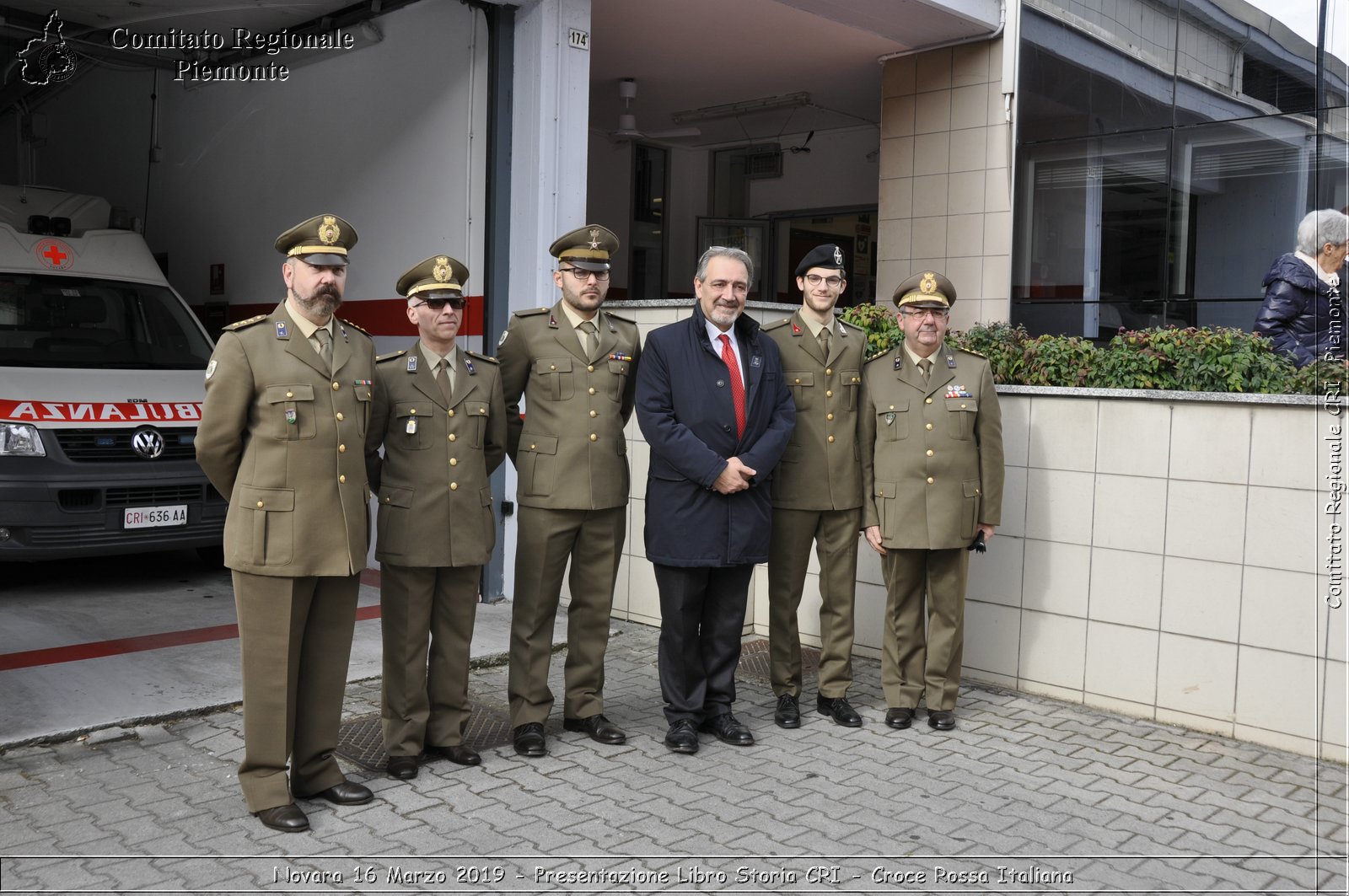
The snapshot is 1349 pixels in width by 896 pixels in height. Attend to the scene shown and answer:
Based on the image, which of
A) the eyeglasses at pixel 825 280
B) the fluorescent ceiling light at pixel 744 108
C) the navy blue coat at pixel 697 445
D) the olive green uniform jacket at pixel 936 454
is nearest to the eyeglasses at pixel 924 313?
the olive green uniform jacket at pixel 936 454

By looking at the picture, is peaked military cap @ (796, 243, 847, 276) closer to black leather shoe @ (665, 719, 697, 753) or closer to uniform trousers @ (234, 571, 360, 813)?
black leather shoe @ (665, 719, 697, 753)

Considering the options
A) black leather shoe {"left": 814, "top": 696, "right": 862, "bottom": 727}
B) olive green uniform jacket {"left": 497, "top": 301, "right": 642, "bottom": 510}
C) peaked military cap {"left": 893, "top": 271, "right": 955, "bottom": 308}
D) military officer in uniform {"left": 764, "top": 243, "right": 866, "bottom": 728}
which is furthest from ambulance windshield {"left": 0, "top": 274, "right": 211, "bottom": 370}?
peaked military cap {"left": 893, "top": 271, "right": 955, "bottom": 308}

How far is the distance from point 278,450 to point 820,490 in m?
2.32

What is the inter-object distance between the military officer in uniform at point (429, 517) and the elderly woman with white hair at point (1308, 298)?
377 cm

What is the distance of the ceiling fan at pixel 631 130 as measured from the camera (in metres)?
11.0

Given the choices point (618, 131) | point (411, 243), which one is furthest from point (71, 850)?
point (618, 131)

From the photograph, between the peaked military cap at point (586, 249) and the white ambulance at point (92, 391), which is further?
the white ambulance at point (92, 391)

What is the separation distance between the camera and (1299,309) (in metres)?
5.63

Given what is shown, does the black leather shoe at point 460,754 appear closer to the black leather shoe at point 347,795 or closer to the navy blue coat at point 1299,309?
the black leather shoe at point 347,795

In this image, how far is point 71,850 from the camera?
3709 mm

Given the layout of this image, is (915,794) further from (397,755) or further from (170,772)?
(170,772)

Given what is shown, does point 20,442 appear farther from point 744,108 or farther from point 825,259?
point 744,108

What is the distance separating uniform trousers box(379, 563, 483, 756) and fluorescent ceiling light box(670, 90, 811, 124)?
824cm

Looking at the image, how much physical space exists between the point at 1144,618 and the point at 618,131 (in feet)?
27.2
